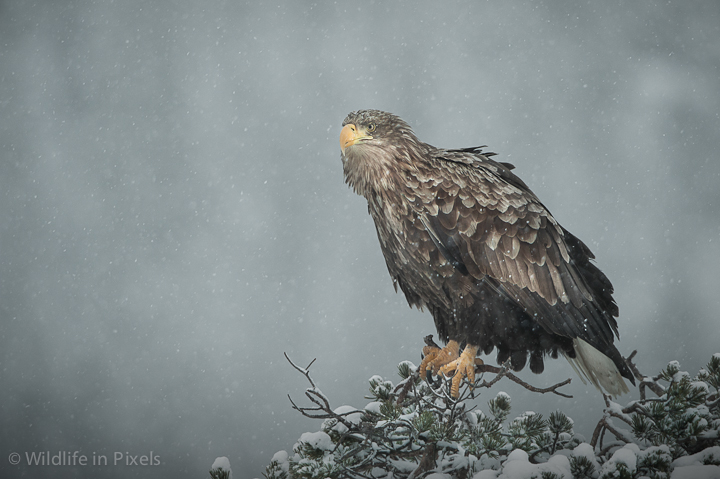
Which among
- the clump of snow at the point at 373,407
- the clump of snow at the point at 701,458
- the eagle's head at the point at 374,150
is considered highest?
the eagle's head at the point at 374,150

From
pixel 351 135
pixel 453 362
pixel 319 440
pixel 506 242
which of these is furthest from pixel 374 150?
pixel 319 440

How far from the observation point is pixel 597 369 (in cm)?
385

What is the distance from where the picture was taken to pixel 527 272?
3.55 meters

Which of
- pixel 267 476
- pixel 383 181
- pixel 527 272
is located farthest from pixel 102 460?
pixel 527 272

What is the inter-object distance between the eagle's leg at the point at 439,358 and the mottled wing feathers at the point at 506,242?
703mm

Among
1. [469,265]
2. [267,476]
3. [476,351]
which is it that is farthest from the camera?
[476,351]

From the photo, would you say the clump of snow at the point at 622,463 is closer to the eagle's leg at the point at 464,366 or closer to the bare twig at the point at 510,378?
the bare twig at the point at 510,378

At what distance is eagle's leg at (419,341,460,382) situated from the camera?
383 cm

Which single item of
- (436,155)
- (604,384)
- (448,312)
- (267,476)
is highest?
(436,155)

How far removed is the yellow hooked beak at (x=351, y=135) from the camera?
356 centimetres

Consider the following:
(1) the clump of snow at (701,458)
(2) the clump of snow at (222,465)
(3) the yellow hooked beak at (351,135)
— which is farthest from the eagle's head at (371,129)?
(1) the clump of snow at (701,458)

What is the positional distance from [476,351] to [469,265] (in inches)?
28.1

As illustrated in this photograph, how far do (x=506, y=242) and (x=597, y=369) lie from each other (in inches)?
53.3

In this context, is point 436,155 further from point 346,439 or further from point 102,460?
point 102,460
